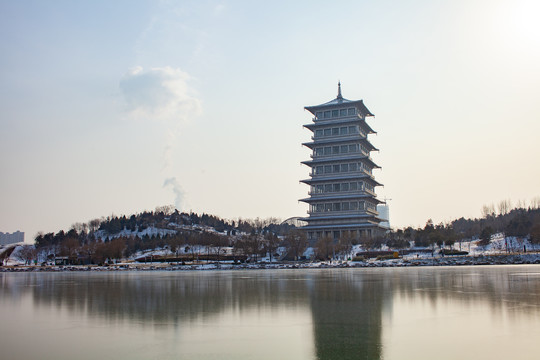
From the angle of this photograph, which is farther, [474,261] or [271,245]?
[271,245]

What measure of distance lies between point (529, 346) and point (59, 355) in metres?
8.82

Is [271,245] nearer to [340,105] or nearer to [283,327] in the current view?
[340,105]

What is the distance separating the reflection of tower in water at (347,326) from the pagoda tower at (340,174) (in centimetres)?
7852

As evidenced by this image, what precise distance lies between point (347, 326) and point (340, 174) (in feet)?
302

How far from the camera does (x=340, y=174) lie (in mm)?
103125

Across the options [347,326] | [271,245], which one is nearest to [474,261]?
[271,245]

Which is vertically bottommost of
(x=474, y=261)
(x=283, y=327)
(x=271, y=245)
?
(x=474, y=261)

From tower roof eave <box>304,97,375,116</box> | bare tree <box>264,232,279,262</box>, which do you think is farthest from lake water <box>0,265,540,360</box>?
tower roof eave <box>304,97,375,116</box>

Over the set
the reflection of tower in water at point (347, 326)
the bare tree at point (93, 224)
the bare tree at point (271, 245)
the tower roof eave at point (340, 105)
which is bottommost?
the reflection of tower in water at point (347, 326)

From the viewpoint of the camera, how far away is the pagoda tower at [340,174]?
98.5 metres

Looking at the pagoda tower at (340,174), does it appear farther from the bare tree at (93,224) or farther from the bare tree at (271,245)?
the bare tree at (93,224)

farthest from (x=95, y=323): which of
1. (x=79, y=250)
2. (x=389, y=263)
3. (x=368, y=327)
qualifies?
(x=79, y=250)

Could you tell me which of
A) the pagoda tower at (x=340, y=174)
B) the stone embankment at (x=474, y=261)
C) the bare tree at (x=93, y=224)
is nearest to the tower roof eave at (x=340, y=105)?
the pagoda tower at (x=340, y=174)

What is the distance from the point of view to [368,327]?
1193 cm
